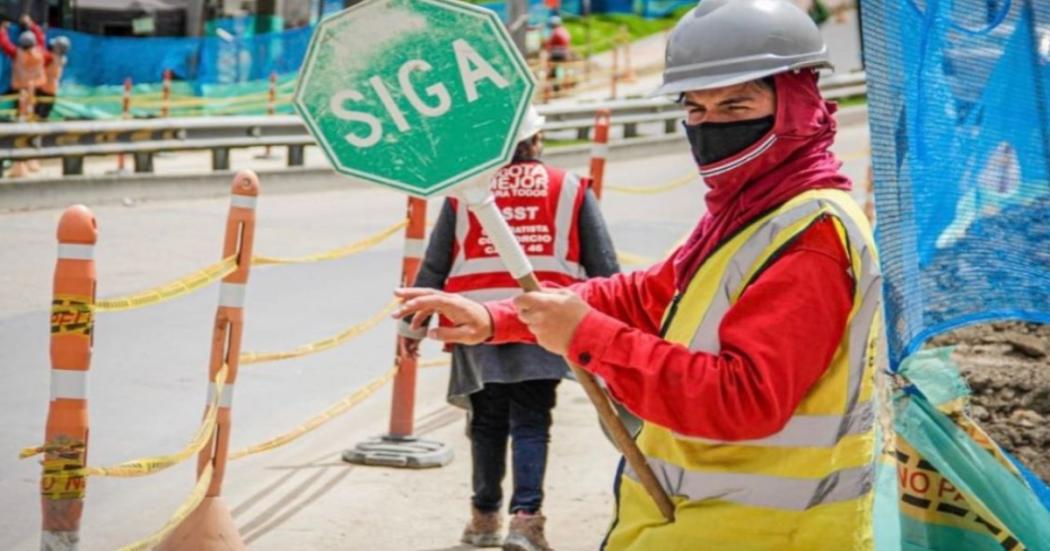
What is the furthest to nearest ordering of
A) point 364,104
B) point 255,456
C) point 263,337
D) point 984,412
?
point 263,337
point 255,456
point 984,412
point 364,104

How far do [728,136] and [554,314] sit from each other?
0.48 metres

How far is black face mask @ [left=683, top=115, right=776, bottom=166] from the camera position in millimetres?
3213

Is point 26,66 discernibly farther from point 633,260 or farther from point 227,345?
point 227,345

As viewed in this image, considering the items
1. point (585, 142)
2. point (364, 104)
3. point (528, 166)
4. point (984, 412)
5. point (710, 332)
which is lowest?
point (585, 142)

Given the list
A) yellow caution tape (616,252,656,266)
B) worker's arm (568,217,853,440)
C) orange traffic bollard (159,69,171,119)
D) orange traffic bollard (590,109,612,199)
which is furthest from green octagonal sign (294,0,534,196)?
orange traffic bollard (159,69,171,119)

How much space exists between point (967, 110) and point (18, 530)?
4163mm

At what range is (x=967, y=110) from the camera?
4484 millimetres

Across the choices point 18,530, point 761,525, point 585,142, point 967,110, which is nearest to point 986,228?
point 967,110

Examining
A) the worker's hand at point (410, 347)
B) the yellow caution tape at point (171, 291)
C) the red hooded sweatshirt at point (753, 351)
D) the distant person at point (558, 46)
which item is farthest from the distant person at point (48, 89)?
the red hooded sweatshirt at point (753, 351)

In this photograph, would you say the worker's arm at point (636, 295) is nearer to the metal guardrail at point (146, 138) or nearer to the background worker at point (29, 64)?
the metal guardrail at point (146, 138)

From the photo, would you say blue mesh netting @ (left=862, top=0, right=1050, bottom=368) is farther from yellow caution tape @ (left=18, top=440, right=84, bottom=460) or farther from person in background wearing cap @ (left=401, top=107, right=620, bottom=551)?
person in background wearing cap @ (left=401, top=107, right=620, bottom=551)

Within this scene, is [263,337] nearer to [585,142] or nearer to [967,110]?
[967,110]

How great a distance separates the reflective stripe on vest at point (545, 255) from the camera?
22.2 feet

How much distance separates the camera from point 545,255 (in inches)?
267
